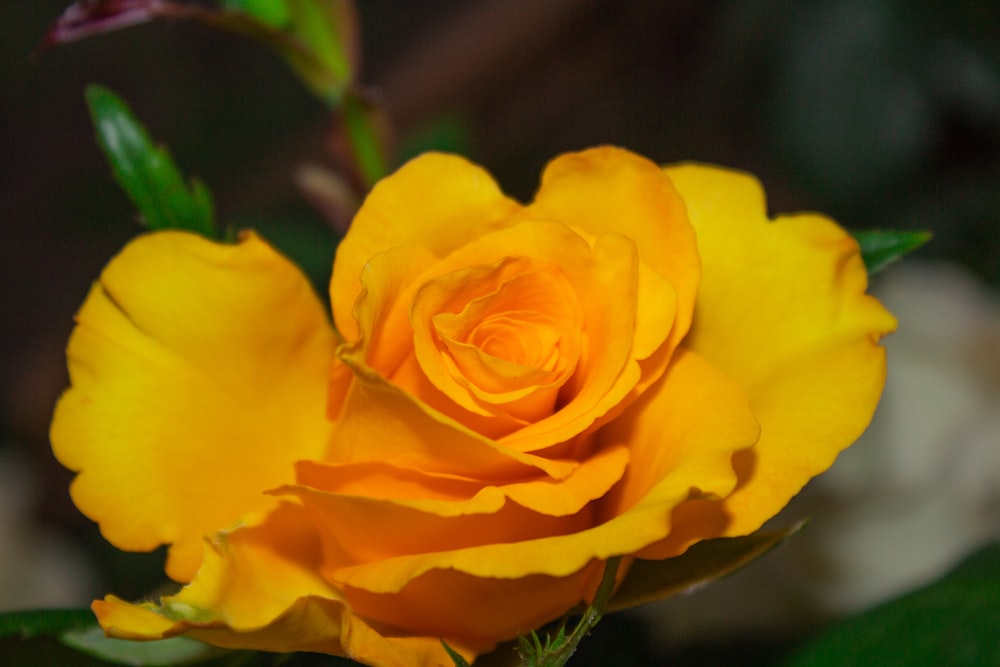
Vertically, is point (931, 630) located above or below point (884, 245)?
below

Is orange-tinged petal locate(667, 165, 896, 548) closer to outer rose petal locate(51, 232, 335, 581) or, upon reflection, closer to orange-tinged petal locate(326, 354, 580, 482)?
orange-tinged petal locate(326, 354, 580, 482)

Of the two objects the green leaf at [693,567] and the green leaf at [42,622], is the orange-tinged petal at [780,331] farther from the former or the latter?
the green leaf at [42,622]

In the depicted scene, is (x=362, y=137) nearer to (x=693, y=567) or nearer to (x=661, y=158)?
(x=693, y=567)

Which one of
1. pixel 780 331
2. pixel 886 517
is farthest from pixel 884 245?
pixel 886 517

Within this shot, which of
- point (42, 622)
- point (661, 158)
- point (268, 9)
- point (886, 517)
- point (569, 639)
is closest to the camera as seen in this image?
point (569, 639)

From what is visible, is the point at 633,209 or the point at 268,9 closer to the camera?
the point at 633,209

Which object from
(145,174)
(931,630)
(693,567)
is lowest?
(931,630)

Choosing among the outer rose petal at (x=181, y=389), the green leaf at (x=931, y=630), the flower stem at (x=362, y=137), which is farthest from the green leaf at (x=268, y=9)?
the green leaf at (x=931, y=630)
